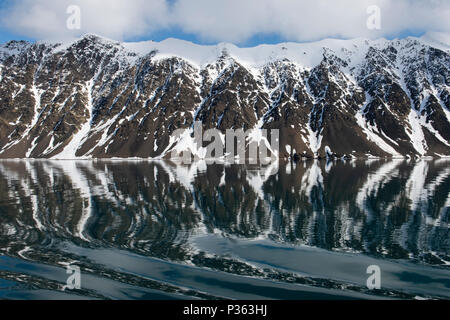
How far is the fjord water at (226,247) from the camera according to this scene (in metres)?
24.4

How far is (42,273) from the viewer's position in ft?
89.5

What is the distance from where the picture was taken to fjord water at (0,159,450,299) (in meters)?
24.4

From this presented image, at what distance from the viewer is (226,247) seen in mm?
33812

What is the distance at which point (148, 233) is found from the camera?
38.4 meters

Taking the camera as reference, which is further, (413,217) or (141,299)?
(413,217)

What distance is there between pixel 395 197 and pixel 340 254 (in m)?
36.3

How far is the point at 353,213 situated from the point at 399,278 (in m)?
23.3
